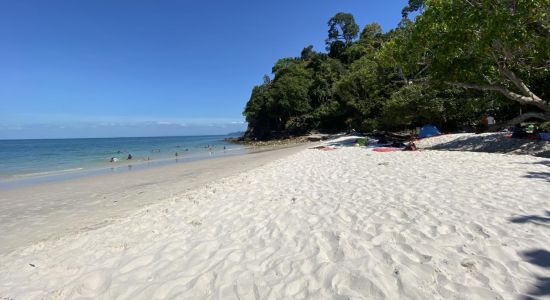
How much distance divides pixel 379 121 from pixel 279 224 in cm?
2258

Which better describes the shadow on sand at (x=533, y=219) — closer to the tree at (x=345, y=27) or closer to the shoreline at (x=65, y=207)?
the shoreline at (x=65, y=207)

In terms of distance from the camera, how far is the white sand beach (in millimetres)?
3094

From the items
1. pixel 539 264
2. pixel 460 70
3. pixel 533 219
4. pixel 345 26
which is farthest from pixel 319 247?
pixel 345 26

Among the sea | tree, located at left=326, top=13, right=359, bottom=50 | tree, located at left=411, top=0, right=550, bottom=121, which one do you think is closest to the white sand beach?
tree, located at left=411, top=0, right=550, bottom=121

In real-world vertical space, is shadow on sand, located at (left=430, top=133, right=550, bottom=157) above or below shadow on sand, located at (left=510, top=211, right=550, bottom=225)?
above

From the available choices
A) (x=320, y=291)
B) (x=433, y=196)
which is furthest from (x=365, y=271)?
(x=433, y=196)

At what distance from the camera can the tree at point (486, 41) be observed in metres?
9.70

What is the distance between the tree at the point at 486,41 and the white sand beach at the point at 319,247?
528cm

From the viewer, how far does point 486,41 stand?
10.3 metres

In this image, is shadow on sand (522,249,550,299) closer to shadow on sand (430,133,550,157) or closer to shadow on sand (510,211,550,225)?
shadow on sand (510,211,550,225)

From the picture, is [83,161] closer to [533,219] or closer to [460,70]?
[460,70]

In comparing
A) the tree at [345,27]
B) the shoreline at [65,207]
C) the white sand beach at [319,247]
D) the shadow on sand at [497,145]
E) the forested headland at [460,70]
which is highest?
the tree at [345,27]

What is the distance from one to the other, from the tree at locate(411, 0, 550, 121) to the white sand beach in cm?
528

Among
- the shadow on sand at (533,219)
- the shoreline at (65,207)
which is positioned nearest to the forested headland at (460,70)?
the shadow on sand at (533,219)
